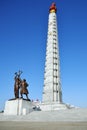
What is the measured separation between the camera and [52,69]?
28344 millimetres

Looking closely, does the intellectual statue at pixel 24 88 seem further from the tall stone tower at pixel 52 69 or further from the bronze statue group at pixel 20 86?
the tall stone tower at pixel 52 69

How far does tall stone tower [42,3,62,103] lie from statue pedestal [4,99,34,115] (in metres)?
8.02

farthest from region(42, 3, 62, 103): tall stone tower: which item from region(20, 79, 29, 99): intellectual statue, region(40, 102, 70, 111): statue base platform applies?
region(20, 79, 29, 99): intellectual statue

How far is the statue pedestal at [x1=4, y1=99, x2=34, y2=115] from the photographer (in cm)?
1781

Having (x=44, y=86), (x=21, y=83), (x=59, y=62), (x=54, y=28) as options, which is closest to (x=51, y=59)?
(x=59, y=62)

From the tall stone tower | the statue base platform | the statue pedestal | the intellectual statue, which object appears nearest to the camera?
the statue pedestal

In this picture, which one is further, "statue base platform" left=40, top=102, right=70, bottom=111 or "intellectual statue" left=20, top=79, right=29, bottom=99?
"statue base platform" left=40, top=102, right=70, bottom=111

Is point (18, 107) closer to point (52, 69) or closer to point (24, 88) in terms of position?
point (24, 88)

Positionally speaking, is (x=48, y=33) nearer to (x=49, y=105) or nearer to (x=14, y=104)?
(x=49, y=105)

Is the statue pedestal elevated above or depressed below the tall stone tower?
below

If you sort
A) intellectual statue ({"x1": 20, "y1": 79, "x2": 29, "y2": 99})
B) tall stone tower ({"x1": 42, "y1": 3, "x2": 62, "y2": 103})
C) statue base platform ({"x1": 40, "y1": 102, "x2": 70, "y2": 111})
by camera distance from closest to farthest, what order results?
intellectual statue ({"x1": 20, "y1": 79, "x2": 29, "y2": 99}) < statue base platform ({"x1": 40, "y1": 102, "x2": 70, "y2": 111}) < tall stone tower ({"x1": 42, "y1": 3, "x2": 62, "y2": 103})

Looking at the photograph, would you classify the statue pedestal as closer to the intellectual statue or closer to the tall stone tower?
the intellectual statue

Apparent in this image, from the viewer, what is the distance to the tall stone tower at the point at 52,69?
26656mm

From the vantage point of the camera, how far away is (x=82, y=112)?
1573 cm
